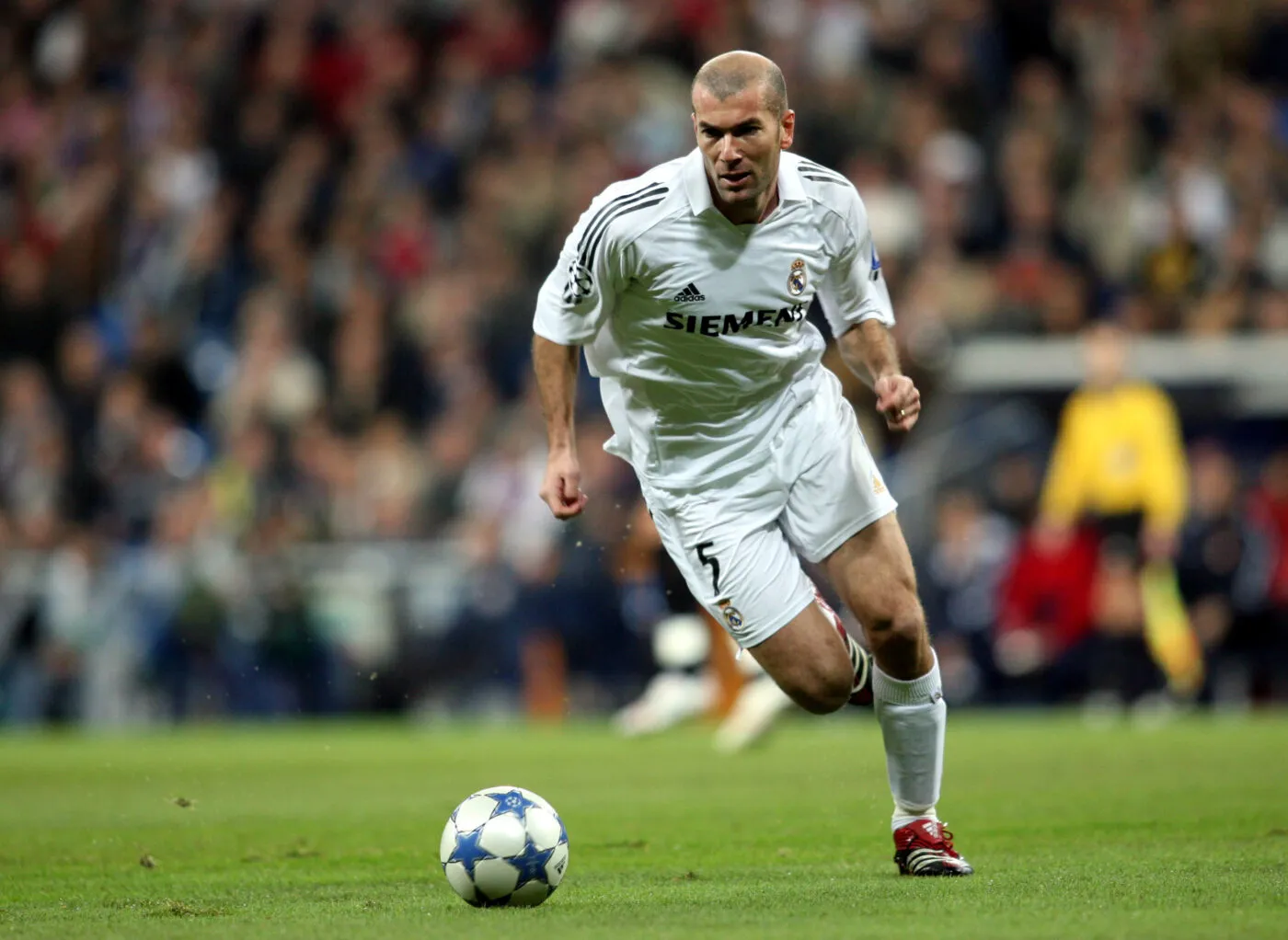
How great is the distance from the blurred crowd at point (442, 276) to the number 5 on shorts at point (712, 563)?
776 centimetres

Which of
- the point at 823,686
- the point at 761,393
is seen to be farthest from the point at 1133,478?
the point at 823,686

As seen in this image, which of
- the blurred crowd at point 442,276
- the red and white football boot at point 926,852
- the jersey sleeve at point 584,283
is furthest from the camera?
the blurred crowd at point 442,276

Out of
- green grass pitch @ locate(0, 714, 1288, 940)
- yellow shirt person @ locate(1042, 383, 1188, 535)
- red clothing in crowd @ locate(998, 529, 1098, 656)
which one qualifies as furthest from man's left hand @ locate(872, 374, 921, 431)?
red clothing in crowd @ locate(998, 529, 1098, 656)

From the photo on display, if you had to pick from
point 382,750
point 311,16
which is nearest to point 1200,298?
point 382,750

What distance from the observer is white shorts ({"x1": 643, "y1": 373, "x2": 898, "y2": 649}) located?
247 inches

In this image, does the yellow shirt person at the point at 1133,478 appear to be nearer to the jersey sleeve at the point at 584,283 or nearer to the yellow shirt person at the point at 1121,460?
the yellow shirt person at the point at 1121,460

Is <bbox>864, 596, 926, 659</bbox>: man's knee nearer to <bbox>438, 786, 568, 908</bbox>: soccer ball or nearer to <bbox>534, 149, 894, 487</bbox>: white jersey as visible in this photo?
<bbox>534, 149, 894, 487</bbox>: white jersey

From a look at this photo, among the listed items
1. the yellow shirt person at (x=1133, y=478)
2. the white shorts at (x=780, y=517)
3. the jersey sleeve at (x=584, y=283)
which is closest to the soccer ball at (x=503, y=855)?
the white shorts at (x=780, y=517)

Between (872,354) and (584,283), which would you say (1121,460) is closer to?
(872,354)

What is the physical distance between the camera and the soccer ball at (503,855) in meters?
5.49

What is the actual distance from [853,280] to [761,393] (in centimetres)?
46

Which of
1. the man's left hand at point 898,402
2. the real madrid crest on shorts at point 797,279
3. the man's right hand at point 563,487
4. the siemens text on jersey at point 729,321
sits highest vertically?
the real madrid crest on shorts at point 797,279

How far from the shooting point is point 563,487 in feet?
20.0

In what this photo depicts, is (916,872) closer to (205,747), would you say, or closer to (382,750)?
(382,750)
